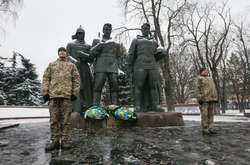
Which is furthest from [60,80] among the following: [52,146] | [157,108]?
[157,108]

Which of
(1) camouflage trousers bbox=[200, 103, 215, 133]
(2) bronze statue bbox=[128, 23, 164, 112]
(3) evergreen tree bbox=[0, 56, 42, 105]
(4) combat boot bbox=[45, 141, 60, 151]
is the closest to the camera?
(4) combat boot bbox=[45, 141, 60, 151]

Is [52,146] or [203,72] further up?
[203,72]

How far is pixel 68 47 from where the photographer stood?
22.0 feet

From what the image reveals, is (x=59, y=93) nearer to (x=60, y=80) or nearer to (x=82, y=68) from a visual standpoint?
(x=60, y=80)

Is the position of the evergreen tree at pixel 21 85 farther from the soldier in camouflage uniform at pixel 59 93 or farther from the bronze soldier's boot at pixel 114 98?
the soldier in camouflage uniform at pixel 59 93

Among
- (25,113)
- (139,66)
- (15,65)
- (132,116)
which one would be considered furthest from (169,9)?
(15,65)

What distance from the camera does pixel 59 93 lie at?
310 cm

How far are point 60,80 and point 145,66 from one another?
3500mm

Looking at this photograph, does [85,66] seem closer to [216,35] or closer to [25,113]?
[25,113]

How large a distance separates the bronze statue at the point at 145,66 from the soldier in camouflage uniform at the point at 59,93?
10.5 ft

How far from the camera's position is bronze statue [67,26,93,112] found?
667cm

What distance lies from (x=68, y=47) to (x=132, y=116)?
11.2ft

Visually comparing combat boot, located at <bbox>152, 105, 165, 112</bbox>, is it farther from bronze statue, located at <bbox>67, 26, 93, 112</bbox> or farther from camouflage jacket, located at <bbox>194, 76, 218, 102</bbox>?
bronze statue, located at <bbox>67, 26, 93, 112</bbox>

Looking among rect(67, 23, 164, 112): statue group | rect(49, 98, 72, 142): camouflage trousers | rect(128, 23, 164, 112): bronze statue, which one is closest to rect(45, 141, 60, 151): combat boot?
rect(49, 98, 72, 142): camouflage trousers
